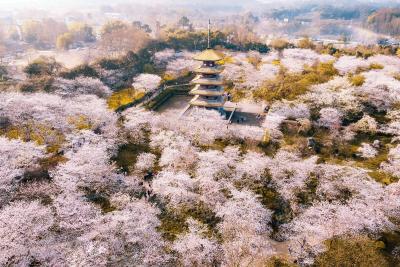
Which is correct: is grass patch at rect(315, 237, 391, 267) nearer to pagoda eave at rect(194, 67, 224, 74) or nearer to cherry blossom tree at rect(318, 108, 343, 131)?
cherry blossom tree at rect(318, 108, 343, 131)

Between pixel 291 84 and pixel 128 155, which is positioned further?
pixel 291 84

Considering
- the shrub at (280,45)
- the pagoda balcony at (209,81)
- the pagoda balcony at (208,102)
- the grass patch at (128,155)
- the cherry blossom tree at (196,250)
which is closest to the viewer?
the cherry blossom tree at (196,250)

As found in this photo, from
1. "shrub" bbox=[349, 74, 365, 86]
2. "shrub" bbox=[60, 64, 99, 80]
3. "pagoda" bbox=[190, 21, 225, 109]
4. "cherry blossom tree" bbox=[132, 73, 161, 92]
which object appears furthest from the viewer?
"cherry blossom tree" bbox=[132, 73, 161, 92]

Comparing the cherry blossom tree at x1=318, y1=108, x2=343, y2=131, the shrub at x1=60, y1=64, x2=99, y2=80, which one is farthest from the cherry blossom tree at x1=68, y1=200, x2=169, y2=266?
the shrub at x1=60, y1=64, x2=99, y2=80

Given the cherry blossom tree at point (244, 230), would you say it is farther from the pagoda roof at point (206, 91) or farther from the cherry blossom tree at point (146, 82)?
the cherry blossom tree at point (146, 82)

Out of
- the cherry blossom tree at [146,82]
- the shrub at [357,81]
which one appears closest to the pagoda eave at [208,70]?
the cherry blossom tree at [146,82]

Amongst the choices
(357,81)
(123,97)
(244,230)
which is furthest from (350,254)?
(123,97)

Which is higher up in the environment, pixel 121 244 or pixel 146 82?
pixel 121 244

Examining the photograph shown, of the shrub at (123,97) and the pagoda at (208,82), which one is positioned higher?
the pagoda at (208,82)

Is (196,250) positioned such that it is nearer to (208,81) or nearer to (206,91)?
(206,91)
